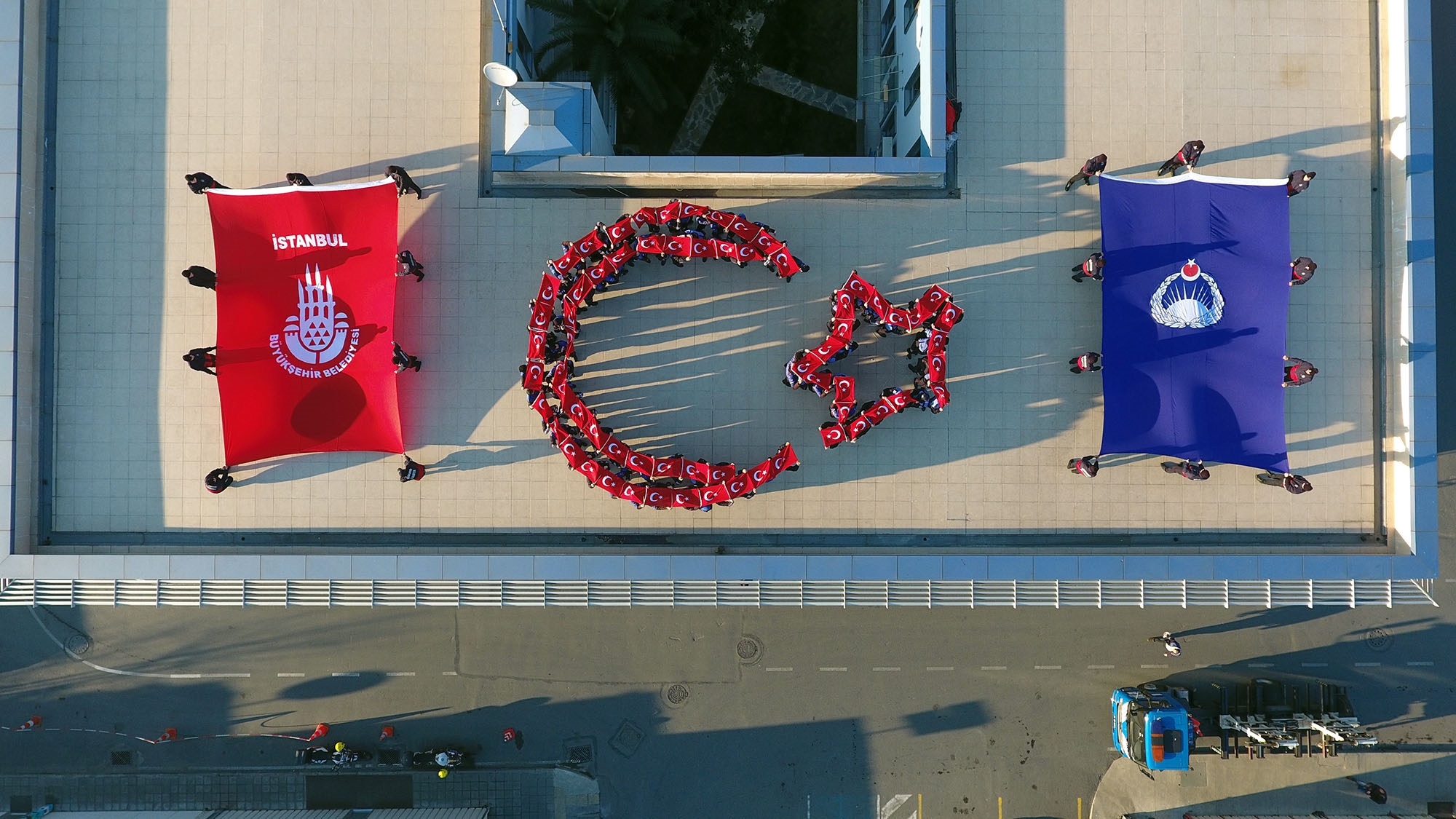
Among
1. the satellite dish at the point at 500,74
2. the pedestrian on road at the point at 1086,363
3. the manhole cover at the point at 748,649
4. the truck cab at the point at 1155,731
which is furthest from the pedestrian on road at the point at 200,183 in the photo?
the truck cab at the point at 1155,731

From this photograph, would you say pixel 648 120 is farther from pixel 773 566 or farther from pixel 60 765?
pixel 60 765

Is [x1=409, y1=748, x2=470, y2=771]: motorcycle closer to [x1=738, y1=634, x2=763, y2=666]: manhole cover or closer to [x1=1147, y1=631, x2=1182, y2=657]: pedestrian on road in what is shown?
[x1=738, y1=634, x2=763, y2=666]: manhole cover

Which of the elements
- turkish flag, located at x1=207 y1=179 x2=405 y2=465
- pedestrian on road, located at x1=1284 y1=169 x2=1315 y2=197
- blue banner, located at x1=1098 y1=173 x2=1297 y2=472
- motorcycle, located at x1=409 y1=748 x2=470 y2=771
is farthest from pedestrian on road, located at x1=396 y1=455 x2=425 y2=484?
pedestrian on road, located at x1=1284 y1=169 x2=1315 y2=197

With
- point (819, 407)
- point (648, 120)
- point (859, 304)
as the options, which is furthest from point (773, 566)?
point (648, 120)

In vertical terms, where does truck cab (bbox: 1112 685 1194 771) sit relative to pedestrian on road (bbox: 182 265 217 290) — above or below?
below

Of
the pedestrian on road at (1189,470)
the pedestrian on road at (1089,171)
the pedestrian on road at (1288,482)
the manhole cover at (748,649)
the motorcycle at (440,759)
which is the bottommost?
the motorcycle at (440,759)

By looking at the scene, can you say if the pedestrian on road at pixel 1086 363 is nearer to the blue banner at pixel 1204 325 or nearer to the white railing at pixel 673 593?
the blue banner at pixel 1204 325
